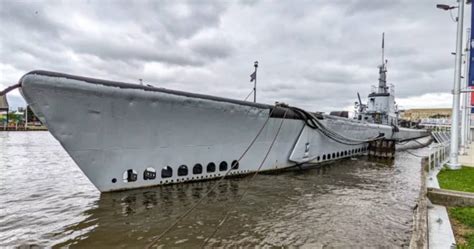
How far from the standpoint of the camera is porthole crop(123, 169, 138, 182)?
685 cm

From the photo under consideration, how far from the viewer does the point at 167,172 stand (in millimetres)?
7500

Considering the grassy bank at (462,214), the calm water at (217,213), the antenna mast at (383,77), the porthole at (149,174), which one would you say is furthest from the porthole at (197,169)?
the antenna mast at (383,77)

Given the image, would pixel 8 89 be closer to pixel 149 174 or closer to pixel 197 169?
pixel 149 174

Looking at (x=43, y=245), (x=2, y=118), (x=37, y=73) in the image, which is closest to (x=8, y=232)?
(x=43, y=245)

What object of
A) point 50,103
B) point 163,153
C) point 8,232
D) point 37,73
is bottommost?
point 8,232

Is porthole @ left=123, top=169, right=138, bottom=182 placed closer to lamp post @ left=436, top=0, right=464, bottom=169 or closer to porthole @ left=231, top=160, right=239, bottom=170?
porthole @ left=231, top=160, right=239, bottom=170

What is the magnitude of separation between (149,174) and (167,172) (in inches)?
17.9

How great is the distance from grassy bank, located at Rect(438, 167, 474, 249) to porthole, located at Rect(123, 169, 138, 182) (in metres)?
6.18

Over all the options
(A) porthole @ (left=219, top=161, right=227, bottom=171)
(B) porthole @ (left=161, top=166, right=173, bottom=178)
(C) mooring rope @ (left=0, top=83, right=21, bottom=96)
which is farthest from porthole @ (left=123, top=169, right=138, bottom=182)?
(C) mooring rope @ (left=0, top=83, right=21, bottom=96)

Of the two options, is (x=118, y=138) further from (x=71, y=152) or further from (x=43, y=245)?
(x=43, y=245)

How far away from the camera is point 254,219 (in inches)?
218

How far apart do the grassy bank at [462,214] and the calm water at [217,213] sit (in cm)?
74

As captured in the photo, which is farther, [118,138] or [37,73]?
[118,138]

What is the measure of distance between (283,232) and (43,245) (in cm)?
367
